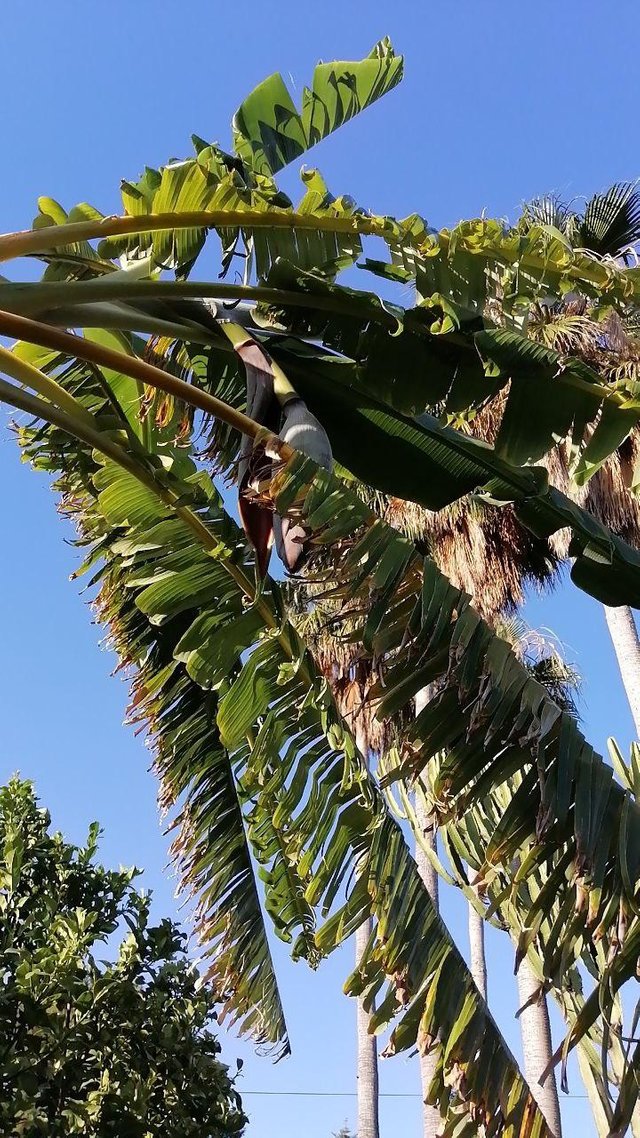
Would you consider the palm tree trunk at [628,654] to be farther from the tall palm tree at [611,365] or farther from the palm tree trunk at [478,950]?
the palm tree trunk at [478,950]

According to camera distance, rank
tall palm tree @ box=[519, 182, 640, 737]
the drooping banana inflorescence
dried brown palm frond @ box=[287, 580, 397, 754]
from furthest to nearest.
Answer: tall palm tree @ box=[519, 182, 640, 737], dried brown palm frond @ box=[287, 580, 397, 754], the drooping banana inflorescence

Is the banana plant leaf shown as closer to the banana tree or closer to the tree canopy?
the banana tree

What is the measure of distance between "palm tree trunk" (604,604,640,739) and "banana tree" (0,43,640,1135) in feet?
29.3

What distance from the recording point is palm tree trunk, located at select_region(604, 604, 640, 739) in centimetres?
1284

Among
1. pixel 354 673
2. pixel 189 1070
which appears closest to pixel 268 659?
pixel 354 673

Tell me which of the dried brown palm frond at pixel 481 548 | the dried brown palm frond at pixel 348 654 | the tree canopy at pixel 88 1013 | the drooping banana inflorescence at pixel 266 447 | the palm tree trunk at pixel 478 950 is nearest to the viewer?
the drooping banana inflorescence at pixel 266 447

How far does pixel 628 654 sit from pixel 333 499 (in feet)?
35.0

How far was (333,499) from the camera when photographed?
317 cm

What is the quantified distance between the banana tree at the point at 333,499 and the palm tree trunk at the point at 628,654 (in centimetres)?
894

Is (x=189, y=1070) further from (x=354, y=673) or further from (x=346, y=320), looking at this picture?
(x=346, y=320)

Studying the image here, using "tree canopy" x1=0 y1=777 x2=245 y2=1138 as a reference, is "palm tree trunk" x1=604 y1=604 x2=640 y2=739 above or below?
above

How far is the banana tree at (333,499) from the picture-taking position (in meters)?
3.37

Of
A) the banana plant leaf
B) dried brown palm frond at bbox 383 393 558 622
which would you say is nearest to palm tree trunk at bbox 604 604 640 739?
dried brown palm frond at bbox 383 393 558 622

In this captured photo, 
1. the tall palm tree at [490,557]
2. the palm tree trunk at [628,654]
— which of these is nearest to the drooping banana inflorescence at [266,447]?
the tall palm tree at [490,557]
